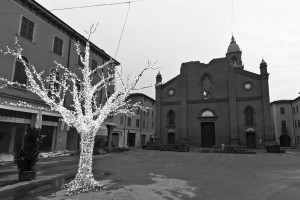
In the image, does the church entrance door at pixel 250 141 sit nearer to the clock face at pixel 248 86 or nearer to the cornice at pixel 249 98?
the cornice at pixel 249 98

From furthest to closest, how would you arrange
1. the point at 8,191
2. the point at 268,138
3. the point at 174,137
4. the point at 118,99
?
1. the point at 174,137
2. the point at 268,138
3. the point at 118,99
4. the point at 8,191

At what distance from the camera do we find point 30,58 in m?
16.5

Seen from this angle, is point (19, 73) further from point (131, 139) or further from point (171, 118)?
point (131, 139)

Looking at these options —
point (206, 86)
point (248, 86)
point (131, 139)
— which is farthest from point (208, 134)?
point (131, 139)

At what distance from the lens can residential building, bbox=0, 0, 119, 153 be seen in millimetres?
14688

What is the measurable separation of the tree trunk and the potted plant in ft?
8.17

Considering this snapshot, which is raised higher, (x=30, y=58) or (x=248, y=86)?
(x=248, y=86)

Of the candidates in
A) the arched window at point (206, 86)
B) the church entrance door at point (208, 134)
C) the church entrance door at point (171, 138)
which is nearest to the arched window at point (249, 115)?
the church entrance door at point (208, 134)

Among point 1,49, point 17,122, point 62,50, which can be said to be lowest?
point 17,122

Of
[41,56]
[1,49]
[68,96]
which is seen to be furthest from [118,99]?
[68,96]

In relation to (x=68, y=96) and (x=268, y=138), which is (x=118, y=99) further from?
(x=268, y=138)

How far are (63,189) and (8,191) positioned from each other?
1.72 meters

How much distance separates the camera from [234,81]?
1346 inches

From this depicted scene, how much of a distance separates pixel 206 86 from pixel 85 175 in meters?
31.8
